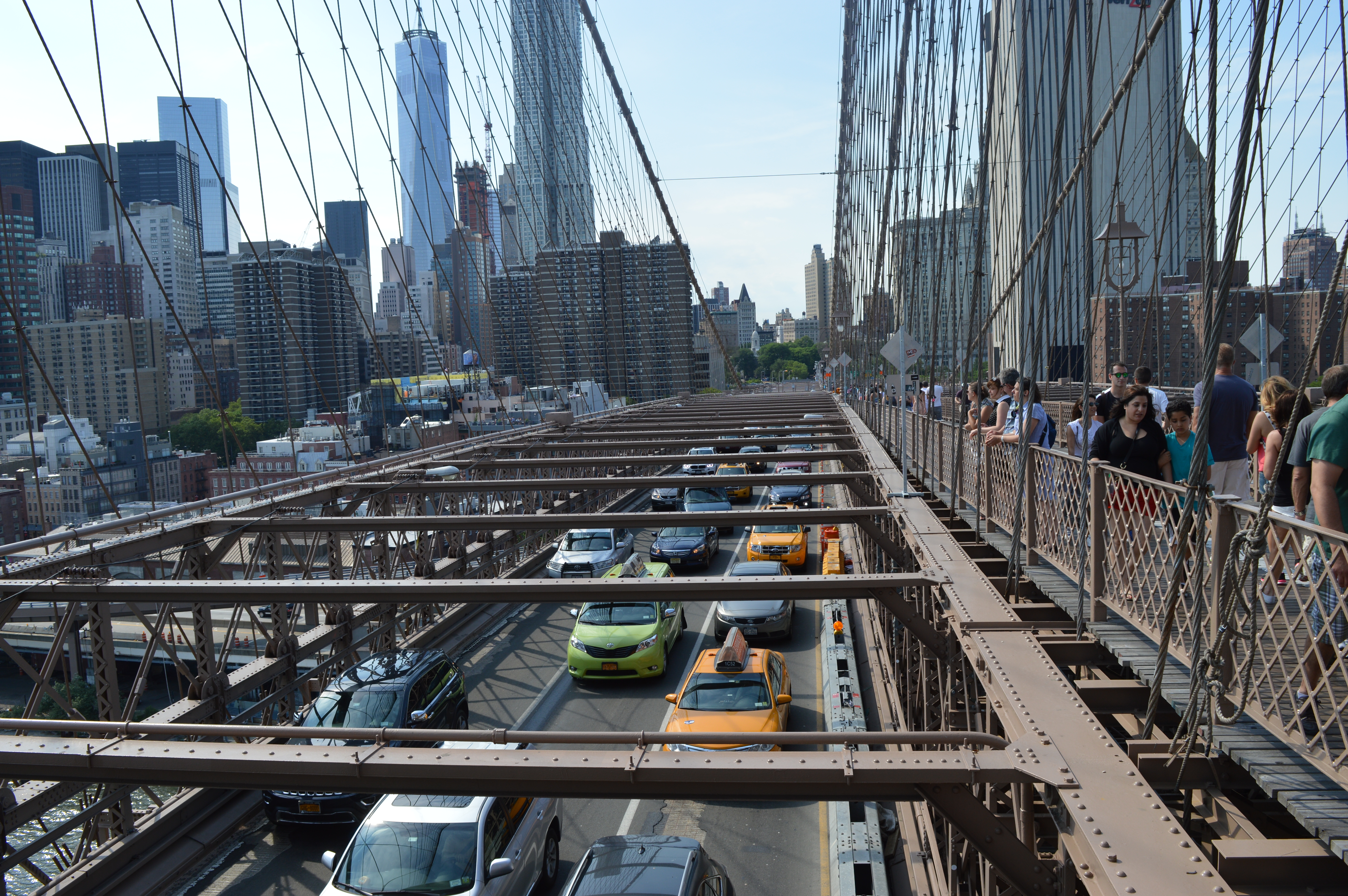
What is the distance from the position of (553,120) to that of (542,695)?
35.5 m

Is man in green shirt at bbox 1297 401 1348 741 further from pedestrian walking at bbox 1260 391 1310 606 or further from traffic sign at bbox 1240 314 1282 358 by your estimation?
traffic sign at bbox 1240 314 1282 358

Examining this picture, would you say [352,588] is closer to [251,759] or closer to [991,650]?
[251,759]

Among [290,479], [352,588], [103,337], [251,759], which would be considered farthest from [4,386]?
[251,759]

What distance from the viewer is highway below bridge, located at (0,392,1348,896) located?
3.76 m

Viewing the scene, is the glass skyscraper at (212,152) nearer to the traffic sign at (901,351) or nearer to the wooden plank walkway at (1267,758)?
the traffic sign at (901,351)

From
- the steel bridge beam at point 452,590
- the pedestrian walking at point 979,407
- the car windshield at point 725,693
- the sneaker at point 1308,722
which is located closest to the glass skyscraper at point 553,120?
the pedestrian walking at point 979,407

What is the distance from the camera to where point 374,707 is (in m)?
11.3

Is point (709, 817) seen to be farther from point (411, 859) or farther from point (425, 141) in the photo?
point (425, 141)

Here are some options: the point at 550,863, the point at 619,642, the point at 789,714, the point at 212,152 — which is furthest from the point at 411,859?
the point at 212,152

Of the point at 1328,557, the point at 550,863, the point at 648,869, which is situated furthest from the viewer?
the point at 550,863

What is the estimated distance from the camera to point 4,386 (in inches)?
572

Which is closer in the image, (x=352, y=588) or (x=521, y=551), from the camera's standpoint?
(x=352, y=588)

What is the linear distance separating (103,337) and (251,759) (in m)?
15.8

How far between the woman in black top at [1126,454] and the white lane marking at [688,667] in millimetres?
3136
